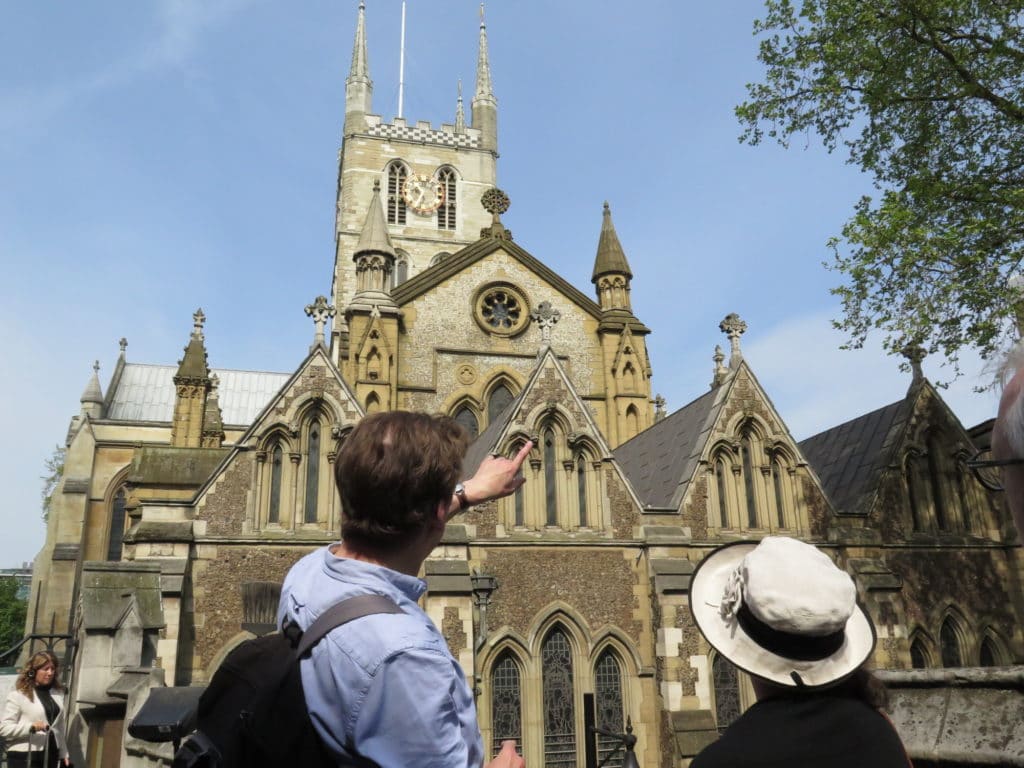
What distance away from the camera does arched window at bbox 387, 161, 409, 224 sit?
150ft

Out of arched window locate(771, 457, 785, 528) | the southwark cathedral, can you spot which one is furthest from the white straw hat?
arched window locate(771, 457, 785, 528)

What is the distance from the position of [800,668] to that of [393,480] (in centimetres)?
A: 121

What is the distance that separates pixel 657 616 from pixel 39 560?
3149cm

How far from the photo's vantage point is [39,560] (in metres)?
35.4

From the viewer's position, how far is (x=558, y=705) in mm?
13430

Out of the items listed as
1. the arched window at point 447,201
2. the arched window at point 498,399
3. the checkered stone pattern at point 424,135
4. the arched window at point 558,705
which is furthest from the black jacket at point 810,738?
the checkered stone pattern at point 424,135

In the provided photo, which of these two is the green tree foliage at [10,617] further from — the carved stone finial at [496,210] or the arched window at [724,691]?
the arched window at [724,691]

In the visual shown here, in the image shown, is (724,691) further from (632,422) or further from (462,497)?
(462,497)

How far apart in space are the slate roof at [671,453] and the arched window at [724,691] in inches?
110

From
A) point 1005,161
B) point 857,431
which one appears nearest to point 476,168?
point 857,431

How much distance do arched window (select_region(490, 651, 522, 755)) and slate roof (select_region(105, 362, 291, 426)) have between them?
83.9 ft

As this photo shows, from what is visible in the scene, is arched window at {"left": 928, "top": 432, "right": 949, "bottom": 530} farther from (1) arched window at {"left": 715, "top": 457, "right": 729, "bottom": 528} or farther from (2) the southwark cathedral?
(1) arched window at {"left": 715, "top": 457, "right": 729, "bottom": 528}

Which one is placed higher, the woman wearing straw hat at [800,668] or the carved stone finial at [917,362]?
the carved stone finial at [917,362]

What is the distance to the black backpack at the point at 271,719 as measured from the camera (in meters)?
1.95
